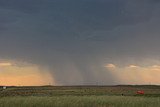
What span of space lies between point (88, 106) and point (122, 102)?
158 inches

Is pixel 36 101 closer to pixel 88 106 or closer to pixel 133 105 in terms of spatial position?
pixel 88 106

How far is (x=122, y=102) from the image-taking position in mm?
37125

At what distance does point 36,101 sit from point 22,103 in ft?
6.41

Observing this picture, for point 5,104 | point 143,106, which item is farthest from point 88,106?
point 5,104

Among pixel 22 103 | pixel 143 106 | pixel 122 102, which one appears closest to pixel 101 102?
pixel 122 102

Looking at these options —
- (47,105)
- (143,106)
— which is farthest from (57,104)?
(143,106)

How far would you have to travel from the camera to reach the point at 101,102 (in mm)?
38094

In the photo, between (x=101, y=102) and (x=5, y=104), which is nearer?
(x=5, y=104)

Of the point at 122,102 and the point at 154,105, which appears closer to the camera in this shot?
the point at 154,105

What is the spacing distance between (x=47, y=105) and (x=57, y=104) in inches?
Answer: 39.9

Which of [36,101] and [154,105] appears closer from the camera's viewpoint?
[154,105]

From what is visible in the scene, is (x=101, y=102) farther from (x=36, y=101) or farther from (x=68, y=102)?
(x=36, y=101)

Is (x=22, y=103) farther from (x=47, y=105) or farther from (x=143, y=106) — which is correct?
(x=143, y=106)

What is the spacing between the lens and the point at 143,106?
113 ft
